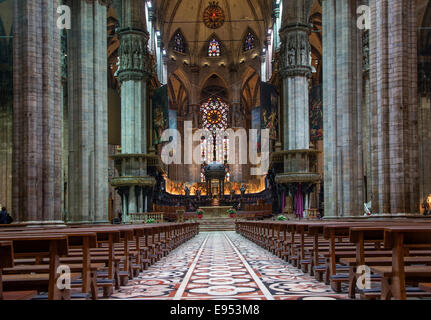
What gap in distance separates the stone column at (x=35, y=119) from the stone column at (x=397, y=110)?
8.38 meters

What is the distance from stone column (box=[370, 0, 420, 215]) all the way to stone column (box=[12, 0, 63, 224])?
8376 mm

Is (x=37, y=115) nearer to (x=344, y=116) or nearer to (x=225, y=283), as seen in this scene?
(x=225, y=283)

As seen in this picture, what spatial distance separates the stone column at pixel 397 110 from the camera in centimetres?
1240

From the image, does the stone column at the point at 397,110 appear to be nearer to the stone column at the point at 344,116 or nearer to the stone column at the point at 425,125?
the stone column at the point at 344,116

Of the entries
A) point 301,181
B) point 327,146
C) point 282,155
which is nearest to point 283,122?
point 282,155

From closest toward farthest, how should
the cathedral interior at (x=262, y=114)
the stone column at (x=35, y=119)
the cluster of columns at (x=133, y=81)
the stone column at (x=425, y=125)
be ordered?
the stone column at (x=35, y=119) < the cathedral interior at (x=262, y=114) < the stone column at (x=425, y=125) < the cluster of columns at (x=133, y=81)

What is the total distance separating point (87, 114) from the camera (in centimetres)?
1838

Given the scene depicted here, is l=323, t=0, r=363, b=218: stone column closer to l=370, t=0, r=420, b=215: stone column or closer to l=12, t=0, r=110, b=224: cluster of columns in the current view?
l=370, t=0, r=420, b=215: stone column

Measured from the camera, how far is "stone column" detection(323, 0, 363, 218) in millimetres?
18234

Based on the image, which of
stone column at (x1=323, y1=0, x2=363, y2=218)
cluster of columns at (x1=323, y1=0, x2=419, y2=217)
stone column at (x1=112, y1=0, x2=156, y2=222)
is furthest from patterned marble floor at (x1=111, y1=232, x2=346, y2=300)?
stone column at (x1=112, y1=0, x2=156, y2=222)

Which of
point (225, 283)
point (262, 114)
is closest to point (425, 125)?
point (262, 114)

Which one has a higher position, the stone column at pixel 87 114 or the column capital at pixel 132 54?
the column capital at pixel 132 54

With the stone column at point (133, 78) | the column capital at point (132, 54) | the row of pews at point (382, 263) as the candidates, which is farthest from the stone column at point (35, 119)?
the column capital at point (132, 54)

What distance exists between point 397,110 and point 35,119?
9.00 m
